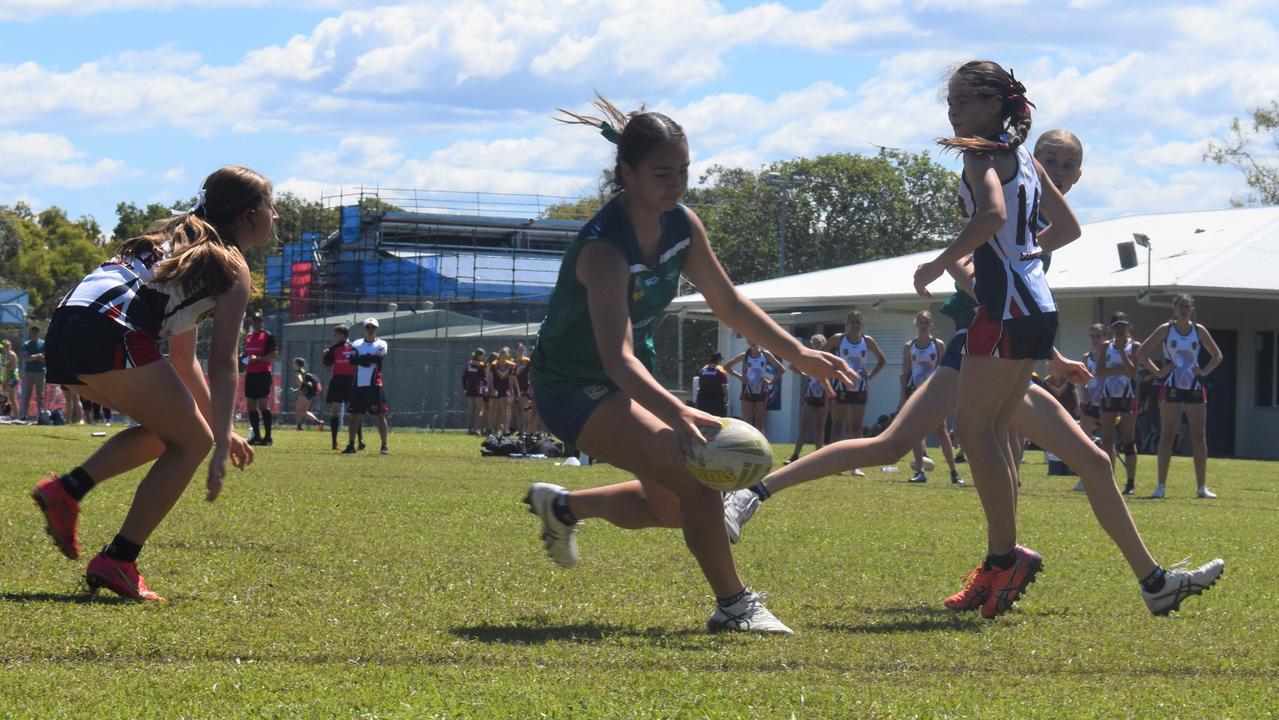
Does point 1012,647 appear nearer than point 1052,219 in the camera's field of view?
Yes

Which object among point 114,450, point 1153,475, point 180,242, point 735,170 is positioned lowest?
point 1153,475

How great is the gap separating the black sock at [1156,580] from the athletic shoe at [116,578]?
12.3ft

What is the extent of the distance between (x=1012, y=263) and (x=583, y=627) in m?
2.14

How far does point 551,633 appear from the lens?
5.50 metres

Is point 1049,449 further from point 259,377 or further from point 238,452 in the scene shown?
point 259,377

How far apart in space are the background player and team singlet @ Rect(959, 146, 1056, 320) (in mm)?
18737

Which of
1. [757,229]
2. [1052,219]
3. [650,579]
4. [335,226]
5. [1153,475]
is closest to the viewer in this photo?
[1052,219]

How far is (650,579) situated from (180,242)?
2524 mm

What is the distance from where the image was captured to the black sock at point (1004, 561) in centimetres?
641

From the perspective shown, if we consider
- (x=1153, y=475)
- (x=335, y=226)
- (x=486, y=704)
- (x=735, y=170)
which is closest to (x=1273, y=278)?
(x=1153, y=475)

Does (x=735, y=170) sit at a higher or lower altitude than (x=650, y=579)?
higher

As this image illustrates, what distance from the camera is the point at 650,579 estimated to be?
23.5 feet

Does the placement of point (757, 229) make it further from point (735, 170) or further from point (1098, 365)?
point (1098, 365)

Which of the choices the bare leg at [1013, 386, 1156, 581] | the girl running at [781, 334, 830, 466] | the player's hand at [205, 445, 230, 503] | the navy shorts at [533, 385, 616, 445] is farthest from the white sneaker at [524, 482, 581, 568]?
the girl running at [781, 334, 830, 466]
